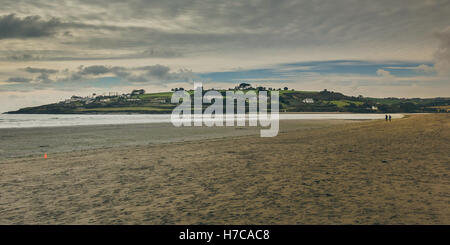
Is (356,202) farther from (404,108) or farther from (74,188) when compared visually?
(404,108)

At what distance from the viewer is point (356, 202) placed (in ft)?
28.1

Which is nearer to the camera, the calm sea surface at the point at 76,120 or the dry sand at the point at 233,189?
the dry sand at the point at 233,189

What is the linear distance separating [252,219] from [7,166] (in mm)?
14972

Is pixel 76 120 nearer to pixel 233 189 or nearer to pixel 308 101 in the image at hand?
pixel 233 189

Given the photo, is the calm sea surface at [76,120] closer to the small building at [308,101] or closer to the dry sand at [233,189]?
the dry sand at [233,189]

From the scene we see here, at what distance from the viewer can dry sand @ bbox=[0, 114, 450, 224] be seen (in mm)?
7711

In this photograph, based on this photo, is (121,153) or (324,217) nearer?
(324,217)

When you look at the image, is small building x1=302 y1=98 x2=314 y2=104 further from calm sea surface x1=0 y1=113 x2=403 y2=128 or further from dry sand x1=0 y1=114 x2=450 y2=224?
dry sand x1=0 y1=114 x2=450 y2=224

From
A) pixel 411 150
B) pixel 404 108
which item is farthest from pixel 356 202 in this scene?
pixel 404 108

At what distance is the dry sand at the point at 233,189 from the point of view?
304 inches

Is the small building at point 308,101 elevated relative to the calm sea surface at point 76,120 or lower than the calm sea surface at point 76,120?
elevated

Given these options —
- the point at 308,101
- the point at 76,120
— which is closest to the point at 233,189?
the point at 76,120

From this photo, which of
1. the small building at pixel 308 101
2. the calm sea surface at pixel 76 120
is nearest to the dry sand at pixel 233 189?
the calm sea surface at pixel 76 120

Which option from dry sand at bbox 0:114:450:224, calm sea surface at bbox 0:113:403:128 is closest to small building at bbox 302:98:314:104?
calm sea surface at bbox 0:113:403:128
